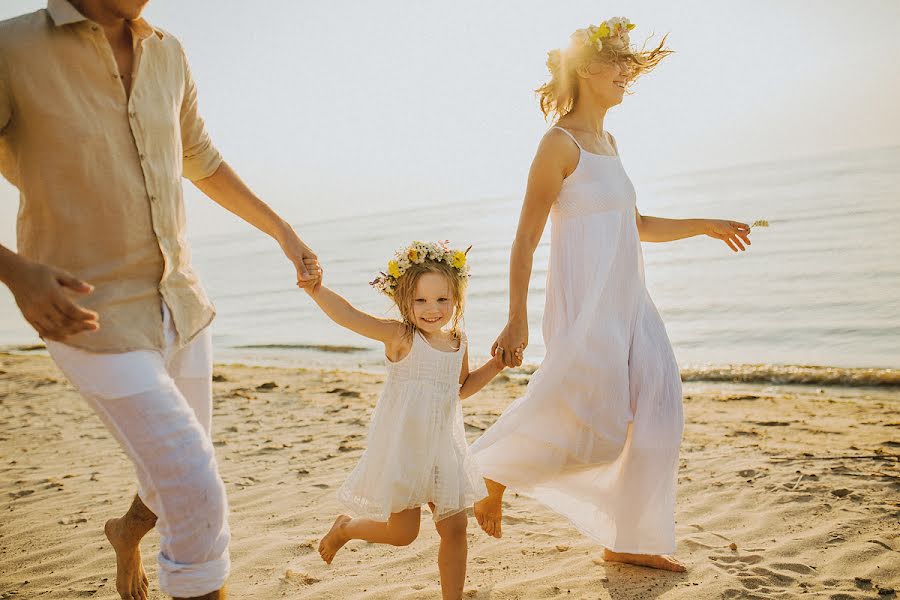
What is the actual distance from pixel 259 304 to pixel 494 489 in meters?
19.2

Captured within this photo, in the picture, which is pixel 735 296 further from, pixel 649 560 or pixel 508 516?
pixel 649 560

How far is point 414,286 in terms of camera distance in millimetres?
3572

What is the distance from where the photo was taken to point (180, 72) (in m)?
2.75

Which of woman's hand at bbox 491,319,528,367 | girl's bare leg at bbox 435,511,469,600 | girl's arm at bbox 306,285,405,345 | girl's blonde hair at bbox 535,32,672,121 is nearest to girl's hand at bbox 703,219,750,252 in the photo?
girl's blonde hair at bbox 535,32,672,121

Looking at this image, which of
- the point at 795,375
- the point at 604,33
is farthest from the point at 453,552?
the point at 795,375

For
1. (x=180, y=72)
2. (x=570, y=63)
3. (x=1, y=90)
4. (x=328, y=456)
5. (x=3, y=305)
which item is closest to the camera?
(x=1, y=90)

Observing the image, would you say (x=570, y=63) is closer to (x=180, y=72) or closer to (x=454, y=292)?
(x=454, y=292)

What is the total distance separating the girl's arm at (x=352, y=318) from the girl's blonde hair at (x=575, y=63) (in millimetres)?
1439

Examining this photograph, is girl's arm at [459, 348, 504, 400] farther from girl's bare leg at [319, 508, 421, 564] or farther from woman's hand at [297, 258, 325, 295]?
woman's hand at [297, 258, 325, 295]

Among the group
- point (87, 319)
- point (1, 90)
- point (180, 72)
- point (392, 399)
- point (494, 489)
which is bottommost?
point (494, 489)

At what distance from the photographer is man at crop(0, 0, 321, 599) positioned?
7.41 feet

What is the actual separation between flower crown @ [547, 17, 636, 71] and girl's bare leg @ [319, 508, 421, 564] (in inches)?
92.0

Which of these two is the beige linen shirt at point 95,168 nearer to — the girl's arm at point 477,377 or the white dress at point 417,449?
the white dress at point 417,449

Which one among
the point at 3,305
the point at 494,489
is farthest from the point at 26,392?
the point at 3,305
